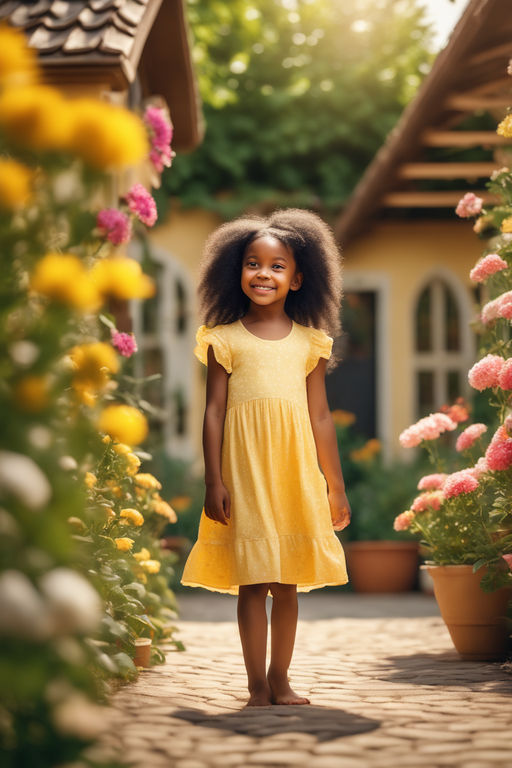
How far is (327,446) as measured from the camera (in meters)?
3.76

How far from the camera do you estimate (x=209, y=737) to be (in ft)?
9.21

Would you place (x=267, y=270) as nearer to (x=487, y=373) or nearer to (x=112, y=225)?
(x=112, y=225)

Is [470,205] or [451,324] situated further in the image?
[451,324]

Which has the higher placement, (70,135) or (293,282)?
(293,282)

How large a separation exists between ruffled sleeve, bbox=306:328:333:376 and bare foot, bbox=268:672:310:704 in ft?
3.60

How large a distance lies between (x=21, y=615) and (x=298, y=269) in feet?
8.27

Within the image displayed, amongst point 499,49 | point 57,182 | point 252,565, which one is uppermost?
point 499,49

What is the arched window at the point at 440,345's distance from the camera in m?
11.1

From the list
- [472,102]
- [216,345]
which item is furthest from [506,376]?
[472,102]

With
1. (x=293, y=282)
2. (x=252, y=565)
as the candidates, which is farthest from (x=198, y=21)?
(x=252, y=565)

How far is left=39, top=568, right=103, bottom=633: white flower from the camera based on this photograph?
167 cm

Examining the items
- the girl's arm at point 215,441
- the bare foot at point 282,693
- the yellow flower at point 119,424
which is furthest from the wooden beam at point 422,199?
the yellow flower at point 119,424

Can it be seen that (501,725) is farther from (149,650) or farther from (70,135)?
(70,135)

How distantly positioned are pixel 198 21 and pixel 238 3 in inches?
26.4
